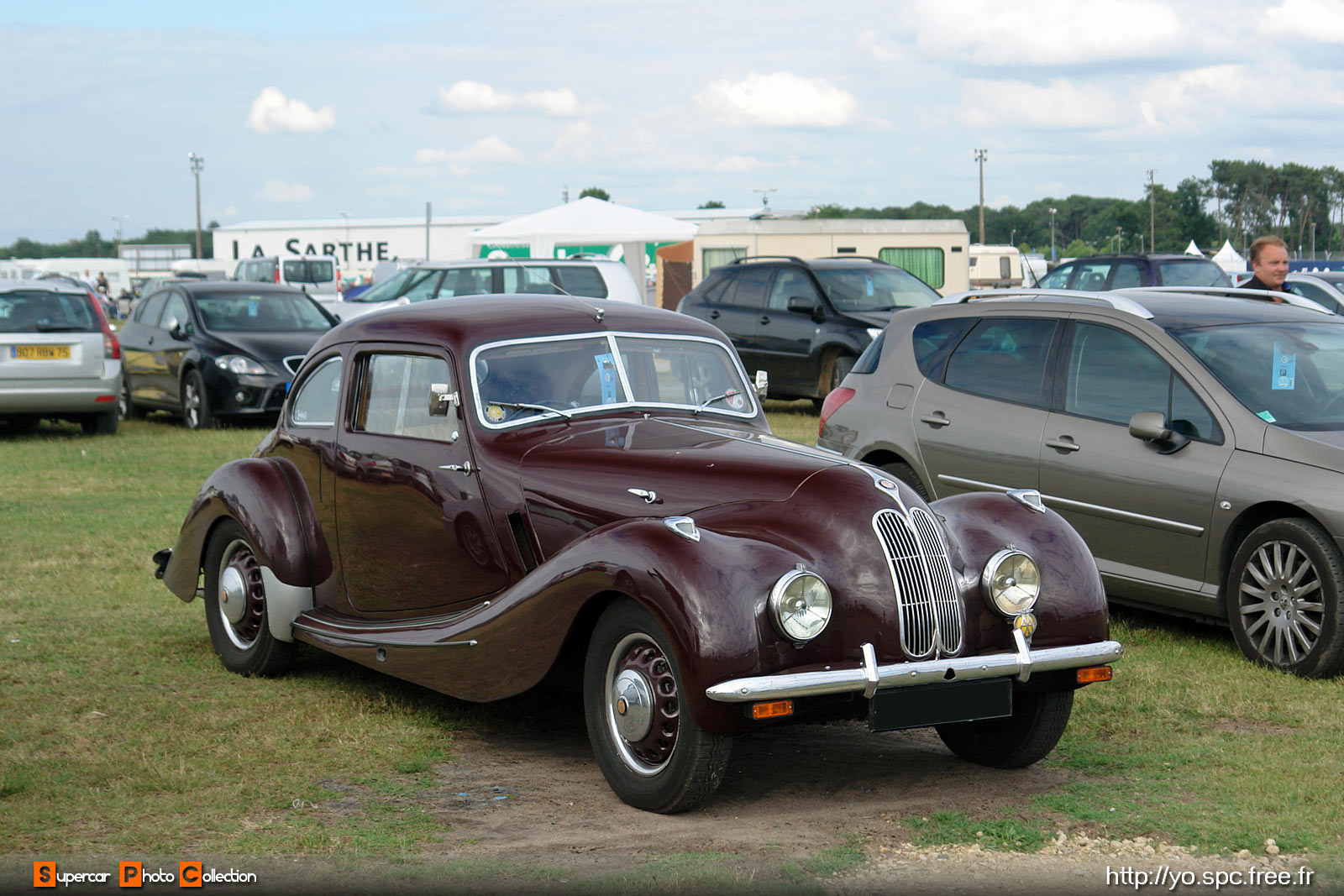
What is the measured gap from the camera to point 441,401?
594 cm

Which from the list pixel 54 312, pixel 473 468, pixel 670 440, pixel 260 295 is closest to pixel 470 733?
pixel 473 468

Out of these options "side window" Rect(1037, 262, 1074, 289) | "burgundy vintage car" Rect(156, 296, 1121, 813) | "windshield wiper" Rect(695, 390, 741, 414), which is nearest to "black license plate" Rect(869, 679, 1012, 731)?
"burgundy vintage car" Rect(156, 296, 1121, 813)

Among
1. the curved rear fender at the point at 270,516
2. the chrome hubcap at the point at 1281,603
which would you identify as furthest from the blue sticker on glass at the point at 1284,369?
the curved rear fender at the point at 270,516

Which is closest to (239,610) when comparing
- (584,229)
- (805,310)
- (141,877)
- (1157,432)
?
(141,877)

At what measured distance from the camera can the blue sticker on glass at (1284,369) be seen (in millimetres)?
7000

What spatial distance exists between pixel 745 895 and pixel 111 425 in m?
14.6

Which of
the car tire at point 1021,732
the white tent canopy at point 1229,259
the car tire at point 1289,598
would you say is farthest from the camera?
the white tent canopy at point 1229,259

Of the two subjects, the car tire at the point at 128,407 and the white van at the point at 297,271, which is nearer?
the car tire at the point at 128,407

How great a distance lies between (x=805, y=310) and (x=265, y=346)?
6536 millimetres

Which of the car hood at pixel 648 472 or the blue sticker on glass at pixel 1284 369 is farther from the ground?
the blue sticker on glass at pixel 1284 369

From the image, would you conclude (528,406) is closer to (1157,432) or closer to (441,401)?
(441,401)

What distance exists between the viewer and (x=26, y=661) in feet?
22.7

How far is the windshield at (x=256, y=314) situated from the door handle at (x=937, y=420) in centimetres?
1099

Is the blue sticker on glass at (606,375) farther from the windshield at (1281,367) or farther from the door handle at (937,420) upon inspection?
the windshield at (1281,367)
